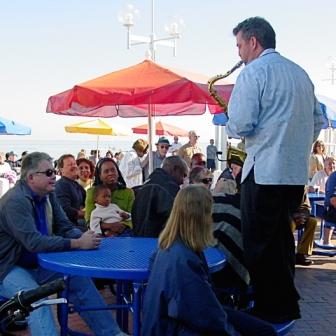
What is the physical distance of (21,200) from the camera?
3.16 meters

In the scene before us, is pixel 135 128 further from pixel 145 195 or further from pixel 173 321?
pixel 173 321

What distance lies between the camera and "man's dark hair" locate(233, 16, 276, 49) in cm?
317

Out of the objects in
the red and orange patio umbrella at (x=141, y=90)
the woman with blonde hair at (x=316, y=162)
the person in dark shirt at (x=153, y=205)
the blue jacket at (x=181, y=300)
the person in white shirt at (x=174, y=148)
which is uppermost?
the red and orange patio umbrella at (x=141, y=90)

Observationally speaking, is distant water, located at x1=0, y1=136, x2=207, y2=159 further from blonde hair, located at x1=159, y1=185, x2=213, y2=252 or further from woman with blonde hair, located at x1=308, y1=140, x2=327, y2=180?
blonde hair, located at x1=159, y1=185, x2=213, y2=252

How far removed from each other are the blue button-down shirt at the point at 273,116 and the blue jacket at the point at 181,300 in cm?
91

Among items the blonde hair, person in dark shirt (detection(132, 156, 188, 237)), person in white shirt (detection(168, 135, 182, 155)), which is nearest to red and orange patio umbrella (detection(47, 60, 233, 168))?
person in dark shirt (detection(132, 156, 188, 237))

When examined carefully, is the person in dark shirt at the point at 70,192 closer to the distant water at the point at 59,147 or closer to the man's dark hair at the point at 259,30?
the man's dark hair at the point at 259,30

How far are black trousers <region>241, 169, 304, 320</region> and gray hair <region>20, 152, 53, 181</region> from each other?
1.25m

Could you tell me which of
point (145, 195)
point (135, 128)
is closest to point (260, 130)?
point (145, 195)

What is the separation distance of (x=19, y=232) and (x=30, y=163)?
0.45 metres

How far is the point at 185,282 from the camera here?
229cm

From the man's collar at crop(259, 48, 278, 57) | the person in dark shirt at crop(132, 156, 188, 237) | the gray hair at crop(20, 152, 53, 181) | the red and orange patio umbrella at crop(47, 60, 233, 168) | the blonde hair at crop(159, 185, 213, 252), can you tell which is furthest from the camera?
the red and orange patio umbrella at crop(47, 60, 233, 168)

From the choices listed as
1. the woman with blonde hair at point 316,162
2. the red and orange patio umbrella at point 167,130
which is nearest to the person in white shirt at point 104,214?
the woman with blonde hair at point 316,162

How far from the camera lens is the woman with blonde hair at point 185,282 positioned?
2.29 meters
